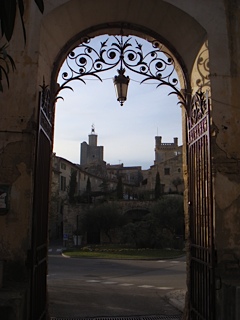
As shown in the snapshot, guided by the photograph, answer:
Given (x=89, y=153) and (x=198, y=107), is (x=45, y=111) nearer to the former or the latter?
(x=198, y=107)

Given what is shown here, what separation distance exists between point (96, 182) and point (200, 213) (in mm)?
58077

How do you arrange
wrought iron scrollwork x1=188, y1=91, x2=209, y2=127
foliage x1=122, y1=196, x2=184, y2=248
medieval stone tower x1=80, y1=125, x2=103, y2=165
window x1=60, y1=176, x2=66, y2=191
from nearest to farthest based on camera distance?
wrought iron scrollwork x1=188, y1=91, x2=209, y2=127 → foliage x1=122, y1=196, x2=184, y2=248 → window x1=60, y1=176, x2=66, y2=191 → medieval stone tower x1=80, y1=125, x2=103, y2=165

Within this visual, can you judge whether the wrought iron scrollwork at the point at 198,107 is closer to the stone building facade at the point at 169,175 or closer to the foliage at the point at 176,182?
the stone building facade at the point at 169,175

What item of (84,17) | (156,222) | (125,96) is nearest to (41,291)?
(125,96)

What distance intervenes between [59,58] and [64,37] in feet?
1.24

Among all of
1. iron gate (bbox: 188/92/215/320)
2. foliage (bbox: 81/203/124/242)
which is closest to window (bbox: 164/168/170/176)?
foliage (bbox: 81/203/124/242)

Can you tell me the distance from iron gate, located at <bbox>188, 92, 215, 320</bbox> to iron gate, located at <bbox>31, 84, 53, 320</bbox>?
7.20ft

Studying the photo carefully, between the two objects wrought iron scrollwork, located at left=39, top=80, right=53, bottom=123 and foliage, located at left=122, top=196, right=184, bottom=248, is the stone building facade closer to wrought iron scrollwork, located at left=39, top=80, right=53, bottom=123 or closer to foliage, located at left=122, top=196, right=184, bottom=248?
foliage, located at left=122, top=196, right=184, bottom=248

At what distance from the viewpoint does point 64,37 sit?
21.9 feet

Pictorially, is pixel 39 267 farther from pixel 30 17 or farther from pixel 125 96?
pixel 30 17

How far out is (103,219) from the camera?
40.2 meters

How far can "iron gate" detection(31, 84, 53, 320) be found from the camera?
15.5ft

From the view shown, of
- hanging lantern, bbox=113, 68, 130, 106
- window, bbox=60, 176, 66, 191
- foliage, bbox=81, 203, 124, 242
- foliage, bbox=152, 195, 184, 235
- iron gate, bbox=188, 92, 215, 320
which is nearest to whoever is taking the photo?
iron gate, bbox=188, 92, 215, 320

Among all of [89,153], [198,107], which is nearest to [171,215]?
[198,107]
